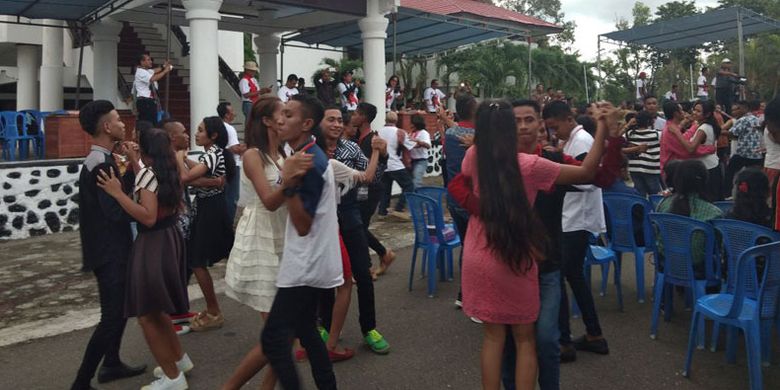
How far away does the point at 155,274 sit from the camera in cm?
374

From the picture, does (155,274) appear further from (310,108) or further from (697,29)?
(697,29)

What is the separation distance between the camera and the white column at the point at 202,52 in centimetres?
1009

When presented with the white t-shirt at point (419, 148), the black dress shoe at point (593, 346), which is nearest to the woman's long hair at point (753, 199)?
the black dress shoe at point (593, 346)

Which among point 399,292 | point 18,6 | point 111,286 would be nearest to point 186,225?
point 111,286

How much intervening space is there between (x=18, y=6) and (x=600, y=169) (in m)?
11.0

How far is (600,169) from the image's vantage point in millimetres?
3131

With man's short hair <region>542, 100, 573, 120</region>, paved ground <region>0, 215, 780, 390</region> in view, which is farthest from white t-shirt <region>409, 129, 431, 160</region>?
man's short hair <region>542, 100, 573, 120</region>

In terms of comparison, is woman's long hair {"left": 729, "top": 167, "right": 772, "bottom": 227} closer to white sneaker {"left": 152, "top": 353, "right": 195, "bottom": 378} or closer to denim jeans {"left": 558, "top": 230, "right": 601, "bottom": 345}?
denim jeans {"left": 558, "top": 230, "right": 601, "bottom": 345}

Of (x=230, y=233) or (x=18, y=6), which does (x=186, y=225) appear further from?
(x=18, y=6)

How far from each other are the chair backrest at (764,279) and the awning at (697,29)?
16429 millimetres

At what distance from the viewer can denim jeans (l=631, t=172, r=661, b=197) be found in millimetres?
7973

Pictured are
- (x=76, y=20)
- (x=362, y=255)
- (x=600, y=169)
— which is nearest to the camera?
(x=600, y=169)

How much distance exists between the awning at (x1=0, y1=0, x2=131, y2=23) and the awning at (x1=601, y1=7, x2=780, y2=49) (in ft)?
48.0

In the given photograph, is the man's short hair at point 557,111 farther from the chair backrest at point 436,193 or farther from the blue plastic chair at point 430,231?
the chair backrest at point 436,193
